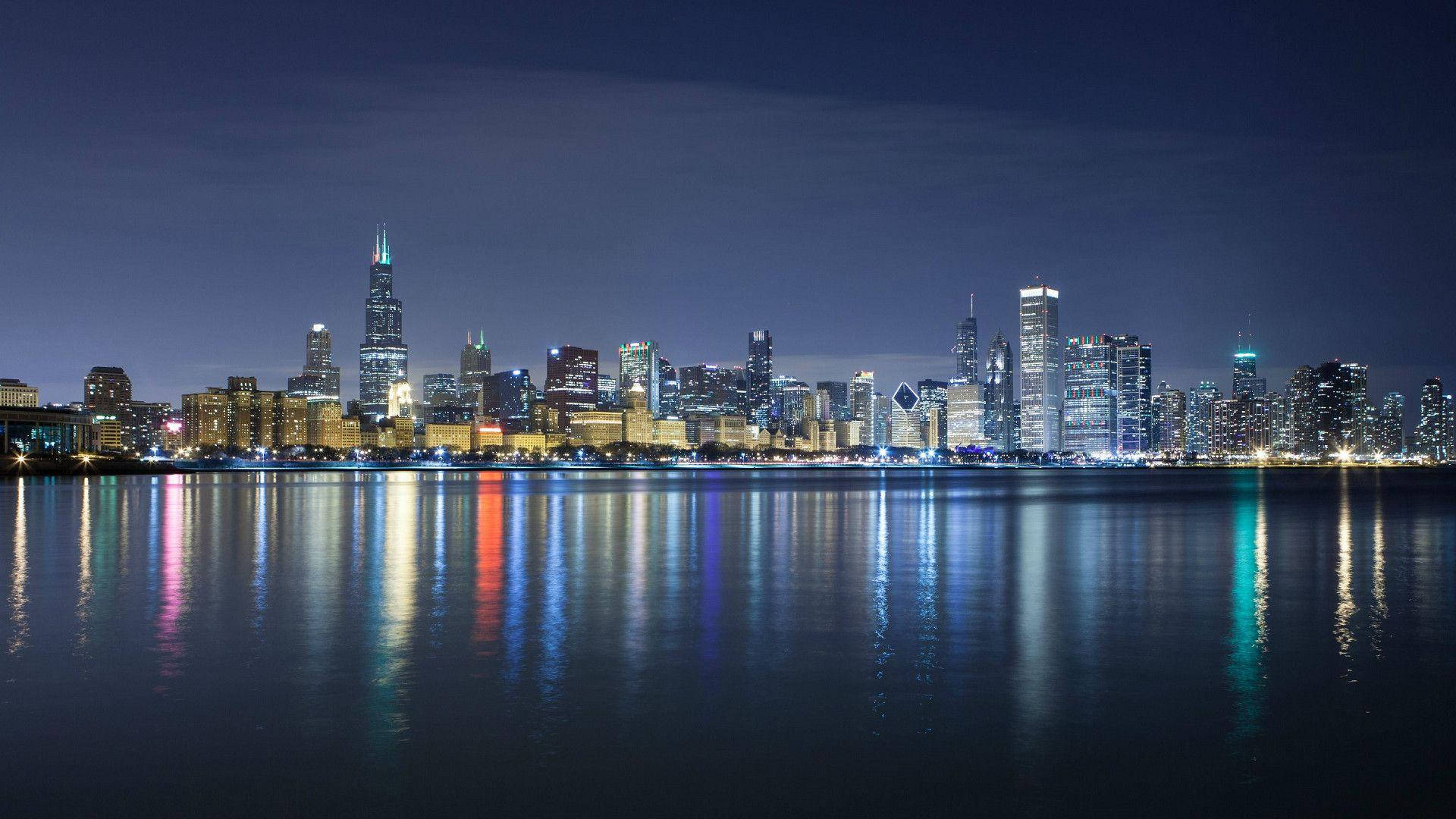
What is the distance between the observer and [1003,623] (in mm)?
19062

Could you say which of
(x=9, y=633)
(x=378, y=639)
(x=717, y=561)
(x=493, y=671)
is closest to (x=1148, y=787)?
(x=493, y=671)

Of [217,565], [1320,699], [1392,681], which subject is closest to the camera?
[1320,699]

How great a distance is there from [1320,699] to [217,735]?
12.5 m

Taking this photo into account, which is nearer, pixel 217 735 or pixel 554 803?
pixel 554 803

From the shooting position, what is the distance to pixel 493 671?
14.6 metres

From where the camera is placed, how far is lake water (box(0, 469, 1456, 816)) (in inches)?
386

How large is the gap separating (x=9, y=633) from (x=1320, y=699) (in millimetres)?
18752

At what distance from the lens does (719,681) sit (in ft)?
46.4

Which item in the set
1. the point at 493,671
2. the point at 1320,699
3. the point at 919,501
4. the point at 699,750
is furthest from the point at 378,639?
the point at 919,501

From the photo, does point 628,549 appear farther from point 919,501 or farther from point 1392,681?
point 919,501

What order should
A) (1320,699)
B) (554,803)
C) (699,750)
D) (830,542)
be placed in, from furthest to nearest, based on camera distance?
(830,542), (1320,699), (699,750), (554,803)

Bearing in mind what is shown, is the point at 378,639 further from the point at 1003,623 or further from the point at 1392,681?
the point at 1392,681

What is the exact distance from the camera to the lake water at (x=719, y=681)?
9.81m

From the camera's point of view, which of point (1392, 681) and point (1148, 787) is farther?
point (1392, 681)
